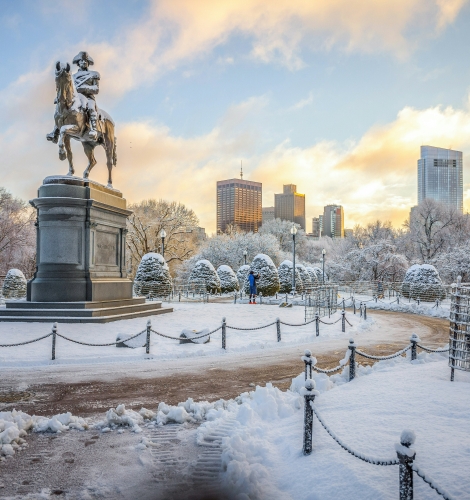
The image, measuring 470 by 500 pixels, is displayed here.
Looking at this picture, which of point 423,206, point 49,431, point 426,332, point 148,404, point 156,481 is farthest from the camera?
point 423,206

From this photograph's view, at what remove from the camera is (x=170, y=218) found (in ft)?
200

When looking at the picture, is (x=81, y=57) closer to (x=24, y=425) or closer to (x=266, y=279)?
(x=24, y=425)

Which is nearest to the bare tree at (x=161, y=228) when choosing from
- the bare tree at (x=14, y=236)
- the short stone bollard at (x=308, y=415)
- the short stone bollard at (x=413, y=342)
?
the bare tree at (x=14, y=236)

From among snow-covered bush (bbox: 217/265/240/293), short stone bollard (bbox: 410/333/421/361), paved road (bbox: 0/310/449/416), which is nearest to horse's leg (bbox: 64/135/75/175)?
paved road (bbox: 0/310/449/416)

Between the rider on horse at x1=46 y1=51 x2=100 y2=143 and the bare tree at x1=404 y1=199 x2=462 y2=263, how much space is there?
45256 mm

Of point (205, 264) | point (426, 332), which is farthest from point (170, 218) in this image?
point (426, 332)

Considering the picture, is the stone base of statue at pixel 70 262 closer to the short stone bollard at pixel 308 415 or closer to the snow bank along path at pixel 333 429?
the snow bank along path at pixel 333 429

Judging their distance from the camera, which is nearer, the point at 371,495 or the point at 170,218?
the point at 371,495

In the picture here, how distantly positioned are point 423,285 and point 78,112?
24796 mm

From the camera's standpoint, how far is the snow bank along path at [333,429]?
4527 millimetres

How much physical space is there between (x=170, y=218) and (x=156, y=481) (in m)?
56.7

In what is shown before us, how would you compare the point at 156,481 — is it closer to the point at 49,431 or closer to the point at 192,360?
the point at 49,431

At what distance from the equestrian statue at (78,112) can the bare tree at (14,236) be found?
89.6ft

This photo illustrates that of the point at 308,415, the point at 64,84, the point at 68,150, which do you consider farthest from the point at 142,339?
the point at 64,84
